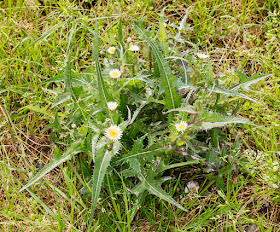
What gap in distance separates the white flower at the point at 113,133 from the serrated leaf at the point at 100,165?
0.13 feet

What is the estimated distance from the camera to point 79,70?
2.51m

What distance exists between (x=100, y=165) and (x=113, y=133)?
185mm

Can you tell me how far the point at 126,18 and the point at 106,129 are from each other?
5.10ft

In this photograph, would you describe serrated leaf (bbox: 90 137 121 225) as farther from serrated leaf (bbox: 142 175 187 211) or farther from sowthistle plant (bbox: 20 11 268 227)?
serrated leaf (bbox: 142 175 187 211)

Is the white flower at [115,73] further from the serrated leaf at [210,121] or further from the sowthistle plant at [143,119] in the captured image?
the serrated leaf at [210,121]

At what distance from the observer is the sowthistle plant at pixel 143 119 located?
1.59 meters

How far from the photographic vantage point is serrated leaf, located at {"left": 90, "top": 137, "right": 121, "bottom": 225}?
141cm

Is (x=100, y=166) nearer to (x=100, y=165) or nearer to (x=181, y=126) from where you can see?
(x=100, y=165)

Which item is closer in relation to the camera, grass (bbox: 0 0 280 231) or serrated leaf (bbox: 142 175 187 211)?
serrated leaf (bbox: 142 175 187 211)

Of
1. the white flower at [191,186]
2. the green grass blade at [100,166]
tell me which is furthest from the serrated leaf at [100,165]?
the white flower at [191,186]

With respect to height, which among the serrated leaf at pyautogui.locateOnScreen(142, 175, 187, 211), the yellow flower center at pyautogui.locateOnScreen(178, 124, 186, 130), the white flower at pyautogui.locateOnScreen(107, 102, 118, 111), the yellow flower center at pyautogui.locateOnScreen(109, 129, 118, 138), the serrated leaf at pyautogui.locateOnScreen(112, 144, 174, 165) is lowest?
the serrated leaf at pyautogui.locateOnScreen(142, 175, 187, 211)

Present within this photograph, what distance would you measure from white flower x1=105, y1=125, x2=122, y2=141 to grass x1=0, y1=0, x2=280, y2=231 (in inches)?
14.2

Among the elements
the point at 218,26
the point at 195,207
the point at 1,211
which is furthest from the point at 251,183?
the point at 1,211

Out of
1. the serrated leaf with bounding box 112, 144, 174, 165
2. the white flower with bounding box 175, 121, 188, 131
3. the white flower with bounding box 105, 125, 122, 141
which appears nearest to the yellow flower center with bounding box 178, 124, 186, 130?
the white flower with bounding box 175, 121, 188, 131
